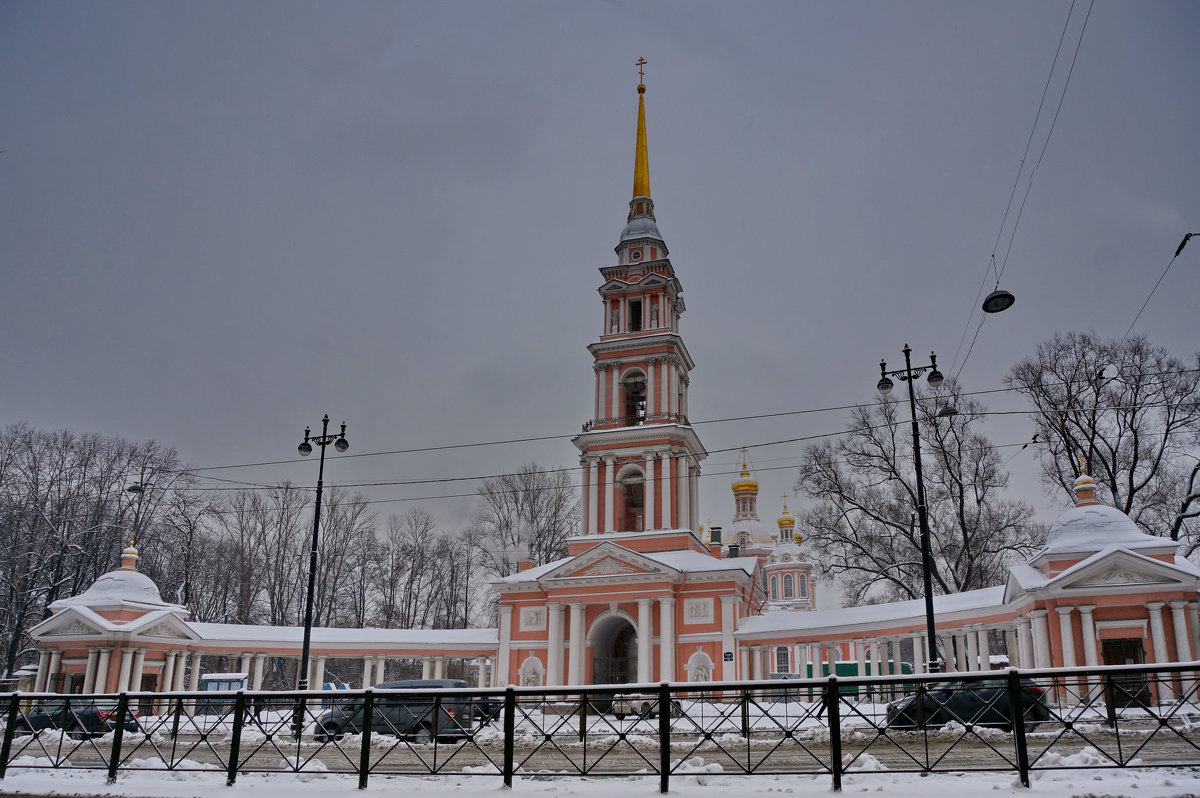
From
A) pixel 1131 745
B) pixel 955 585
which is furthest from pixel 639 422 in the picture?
pixel 1131 745

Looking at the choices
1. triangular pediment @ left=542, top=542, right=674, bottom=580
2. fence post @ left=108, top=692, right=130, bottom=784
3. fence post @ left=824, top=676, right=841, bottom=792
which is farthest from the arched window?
fence post @ left=824, top=676, right=841, bottom=792

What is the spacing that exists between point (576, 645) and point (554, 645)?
2.89ft

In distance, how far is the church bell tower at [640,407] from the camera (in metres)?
Answer: 34.7

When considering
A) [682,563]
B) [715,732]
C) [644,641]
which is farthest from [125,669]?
[715,732]

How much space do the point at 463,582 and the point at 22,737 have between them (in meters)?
34.4

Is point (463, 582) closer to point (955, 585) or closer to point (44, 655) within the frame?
point (44, 655)

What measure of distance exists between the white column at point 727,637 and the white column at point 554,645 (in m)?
5.94

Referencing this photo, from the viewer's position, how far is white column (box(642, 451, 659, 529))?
34.4 meters

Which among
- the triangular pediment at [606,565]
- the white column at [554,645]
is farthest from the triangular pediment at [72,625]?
the triangular pediment at [606,565]

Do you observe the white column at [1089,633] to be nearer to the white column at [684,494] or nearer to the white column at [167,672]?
the white column at [684,494]

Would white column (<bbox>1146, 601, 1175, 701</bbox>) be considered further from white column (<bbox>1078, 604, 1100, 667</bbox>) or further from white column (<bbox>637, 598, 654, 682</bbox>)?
white column (<bbox>637, 598, 654, 682</bbox>)

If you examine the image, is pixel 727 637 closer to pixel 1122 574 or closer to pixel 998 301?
pixel 1122 574

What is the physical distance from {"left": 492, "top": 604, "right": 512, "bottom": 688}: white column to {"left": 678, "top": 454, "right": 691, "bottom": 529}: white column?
7.70 meters

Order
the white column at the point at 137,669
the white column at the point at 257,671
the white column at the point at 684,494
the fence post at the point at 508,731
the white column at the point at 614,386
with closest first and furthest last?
the fence post at the point at 508,731 → the white column at the point at 137,669 → the white column at the point at 257,671 → the white column at the point at 684,494 → the white column at the point at 614,386
